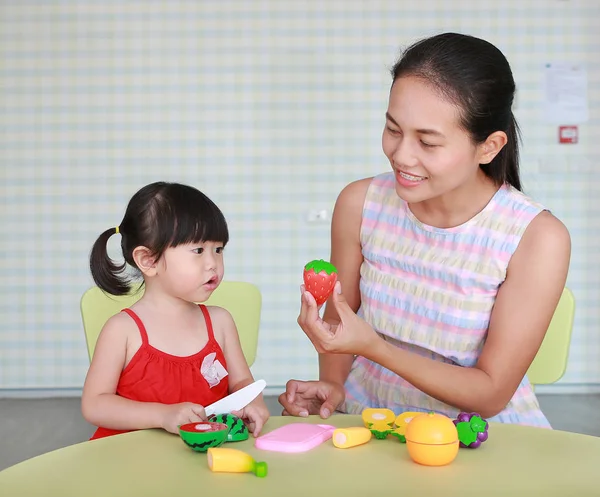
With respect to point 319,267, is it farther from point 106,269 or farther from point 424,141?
point 106,269

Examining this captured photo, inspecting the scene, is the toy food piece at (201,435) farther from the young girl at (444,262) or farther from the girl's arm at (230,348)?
the girl's arm at (230,348)

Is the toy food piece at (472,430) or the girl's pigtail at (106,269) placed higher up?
the girl's pigtail at (106,269)

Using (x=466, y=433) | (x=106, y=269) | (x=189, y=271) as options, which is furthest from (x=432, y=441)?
(x=106, y=269)

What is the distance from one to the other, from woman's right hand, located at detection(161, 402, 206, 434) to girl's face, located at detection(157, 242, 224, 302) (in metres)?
0.36

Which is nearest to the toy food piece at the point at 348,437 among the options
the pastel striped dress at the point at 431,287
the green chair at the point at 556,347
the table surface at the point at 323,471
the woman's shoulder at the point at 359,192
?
the table surface at the point at 323,471

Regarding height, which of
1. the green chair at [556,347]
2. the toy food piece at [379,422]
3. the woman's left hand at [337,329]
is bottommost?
the green chair at [556,347]

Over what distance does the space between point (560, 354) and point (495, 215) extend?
438 mm

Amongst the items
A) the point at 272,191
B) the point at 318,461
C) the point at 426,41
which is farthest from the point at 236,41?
the point at 318,461

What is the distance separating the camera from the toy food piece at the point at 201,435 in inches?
42.5

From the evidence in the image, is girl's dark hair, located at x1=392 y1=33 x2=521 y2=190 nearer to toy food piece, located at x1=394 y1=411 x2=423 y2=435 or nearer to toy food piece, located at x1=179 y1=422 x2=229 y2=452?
toy food piece, located at x1=394 y1=411 x2=423 y2=435

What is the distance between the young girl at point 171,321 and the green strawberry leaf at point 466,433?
58cm

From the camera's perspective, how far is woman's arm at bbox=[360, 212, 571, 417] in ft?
4.53

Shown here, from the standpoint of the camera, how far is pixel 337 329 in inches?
51.6

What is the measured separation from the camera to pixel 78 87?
394 cm
